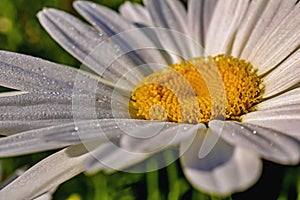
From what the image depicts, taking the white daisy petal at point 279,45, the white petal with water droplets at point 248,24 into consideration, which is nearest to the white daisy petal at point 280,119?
the white daisy petal at point 279,45

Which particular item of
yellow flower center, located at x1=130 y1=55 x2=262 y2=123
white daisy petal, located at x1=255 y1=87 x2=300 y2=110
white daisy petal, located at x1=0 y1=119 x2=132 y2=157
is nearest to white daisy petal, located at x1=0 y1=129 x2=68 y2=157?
white daisy petal, located at x1=0 y1=119 x2=132 y2=157

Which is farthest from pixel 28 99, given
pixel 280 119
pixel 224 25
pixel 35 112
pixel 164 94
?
pixel 224 25

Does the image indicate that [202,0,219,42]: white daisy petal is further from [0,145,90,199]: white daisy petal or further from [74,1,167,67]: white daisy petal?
[0,145,90,199]: white daisy petal

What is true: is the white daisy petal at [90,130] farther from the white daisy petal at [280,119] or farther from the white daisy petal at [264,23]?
the white daisy petal at [264,23]

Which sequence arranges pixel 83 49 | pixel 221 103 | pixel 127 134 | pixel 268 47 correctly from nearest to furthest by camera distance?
pixel 127 134
pixel 221 103
pixel 268 47
pixel 83 49

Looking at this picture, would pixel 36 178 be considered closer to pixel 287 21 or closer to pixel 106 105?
pixel 106 105

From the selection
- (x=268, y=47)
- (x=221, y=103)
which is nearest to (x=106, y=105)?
(x=221, y=103)
